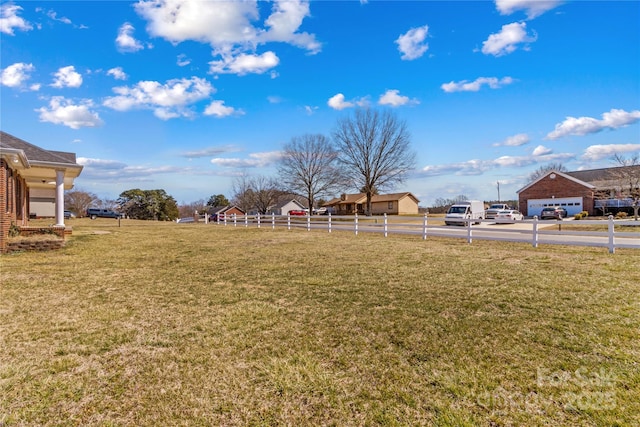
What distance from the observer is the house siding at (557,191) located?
3472 cm

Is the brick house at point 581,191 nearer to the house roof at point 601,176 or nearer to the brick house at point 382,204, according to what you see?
the house roof at point 601,176

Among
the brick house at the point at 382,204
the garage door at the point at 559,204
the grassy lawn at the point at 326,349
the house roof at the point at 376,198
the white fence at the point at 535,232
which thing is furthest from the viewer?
the house roof at the point at 376,198

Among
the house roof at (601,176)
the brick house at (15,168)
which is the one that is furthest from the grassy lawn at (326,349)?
the house roof at (601,176)

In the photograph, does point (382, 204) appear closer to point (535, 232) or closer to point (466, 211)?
point (466, 211)

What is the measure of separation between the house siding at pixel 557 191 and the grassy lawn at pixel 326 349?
34.2 m

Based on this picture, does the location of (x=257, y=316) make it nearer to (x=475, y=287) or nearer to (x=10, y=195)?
(x=475, y=287)

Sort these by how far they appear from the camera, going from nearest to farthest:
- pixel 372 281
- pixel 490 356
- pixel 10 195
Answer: pixel 490 356
pixel 372 281
pixel 10 195

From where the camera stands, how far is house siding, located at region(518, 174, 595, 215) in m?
34.7

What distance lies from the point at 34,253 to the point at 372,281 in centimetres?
1020

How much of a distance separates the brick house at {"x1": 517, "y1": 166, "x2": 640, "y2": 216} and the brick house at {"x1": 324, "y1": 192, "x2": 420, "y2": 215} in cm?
1937

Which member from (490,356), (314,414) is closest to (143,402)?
(314,414)

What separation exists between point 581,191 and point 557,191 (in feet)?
6.76

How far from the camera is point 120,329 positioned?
443 centimetres

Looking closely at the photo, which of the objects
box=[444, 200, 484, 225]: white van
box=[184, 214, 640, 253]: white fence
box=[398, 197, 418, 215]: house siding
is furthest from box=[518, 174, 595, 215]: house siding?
box=[184, 214, 640, 253]: white fence
